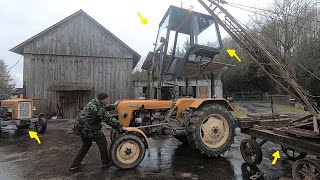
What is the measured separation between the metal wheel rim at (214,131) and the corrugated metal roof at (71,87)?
11.9 metres

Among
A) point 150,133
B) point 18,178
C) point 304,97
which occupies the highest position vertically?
point 304,97

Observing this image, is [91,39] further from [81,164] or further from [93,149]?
[81,164]

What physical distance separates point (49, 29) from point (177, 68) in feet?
42.4

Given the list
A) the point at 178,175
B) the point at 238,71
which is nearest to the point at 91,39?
the point at 178,175

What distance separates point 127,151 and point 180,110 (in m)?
1.87

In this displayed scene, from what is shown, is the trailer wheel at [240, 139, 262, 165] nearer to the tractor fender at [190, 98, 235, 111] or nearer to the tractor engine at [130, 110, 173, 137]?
the tractor fender at [190, 98, 235, 111]

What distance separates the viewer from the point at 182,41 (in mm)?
7355

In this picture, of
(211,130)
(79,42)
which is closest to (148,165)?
(211,130)

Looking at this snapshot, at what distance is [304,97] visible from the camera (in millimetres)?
5848

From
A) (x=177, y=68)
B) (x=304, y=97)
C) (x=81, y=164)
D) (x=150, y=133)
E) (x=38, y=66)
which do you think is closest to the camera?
(x=304, y=97)

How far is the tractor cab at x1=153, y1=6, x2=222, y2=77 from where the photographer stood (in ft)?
23.7

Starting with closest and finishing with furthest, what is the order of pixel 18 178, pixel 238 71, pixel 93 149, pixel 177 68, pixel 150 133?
pixel 18 178 < pixel 150 133 < pixel 177 68 < pixel 93 149 < pixel 238 71

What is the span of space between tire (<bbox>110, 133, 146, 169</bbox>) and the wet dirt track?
170mm

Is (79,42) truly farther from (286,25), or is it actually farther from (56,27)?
(286,25)
